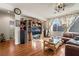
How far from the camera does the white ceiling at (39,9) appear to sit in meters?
2.02

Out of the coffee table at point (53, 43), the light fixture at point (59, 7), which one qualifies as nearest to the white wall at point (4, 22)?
the coffee table at point (53, 43)

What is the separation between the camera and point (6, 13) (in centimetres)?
203

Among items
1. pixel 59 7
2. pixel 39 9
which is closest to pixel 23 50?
pixel 39 9

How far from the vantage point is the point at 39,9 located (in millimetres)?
2082

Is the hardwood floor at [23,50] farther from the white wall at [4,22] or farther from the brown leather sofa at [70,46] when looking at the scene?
the white wall at [4,22]

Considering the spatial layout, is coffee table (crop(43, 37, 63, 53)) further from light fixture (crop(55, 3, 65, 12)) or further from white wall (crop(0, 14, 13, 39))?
white wall (crop(0, 14, 13, 39))

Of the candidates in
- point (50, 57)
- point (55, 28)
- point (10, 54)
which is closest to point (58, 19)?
point (55, 28)

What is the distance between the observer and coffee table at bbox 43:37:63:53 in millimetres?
2094

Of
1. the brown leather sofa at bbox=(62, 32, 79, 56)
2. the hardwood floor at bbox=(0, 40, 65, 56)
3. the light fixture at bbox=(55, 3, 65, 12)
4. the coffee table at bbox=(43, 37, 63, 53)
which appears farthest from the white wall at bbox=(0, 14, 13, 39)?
the brown leather sofa at bbox=(62, 32, 79, 56)

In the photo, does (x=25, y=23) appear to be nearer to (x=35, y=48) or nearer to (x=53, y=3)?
(x=35, y=48)

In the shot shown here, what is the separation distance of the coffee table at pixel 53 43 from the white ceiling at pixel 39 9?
0.54 meters

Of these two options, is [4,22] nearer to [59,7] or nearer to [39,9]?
[39,9]

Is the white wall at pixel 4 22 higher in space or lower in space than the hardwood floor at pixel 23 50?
higher

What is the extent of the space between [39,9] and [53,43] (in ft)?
2.64
